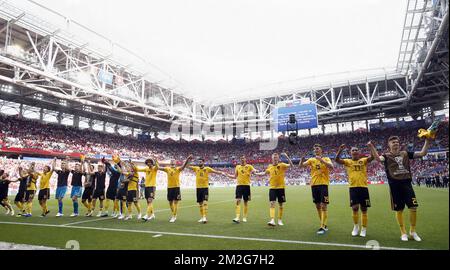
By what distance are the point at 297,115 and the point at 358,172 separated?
25704mm

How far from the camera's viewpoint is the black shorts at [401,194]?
19.1ft

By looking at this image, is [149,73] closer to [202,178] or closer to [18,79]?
[18,79]

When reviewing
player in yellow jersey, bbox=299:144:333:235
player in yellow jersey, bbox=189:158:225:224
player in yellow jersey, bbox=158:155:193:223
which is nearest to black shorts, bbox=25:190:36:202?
player in yellow jersey, bbox=158:155:193:223

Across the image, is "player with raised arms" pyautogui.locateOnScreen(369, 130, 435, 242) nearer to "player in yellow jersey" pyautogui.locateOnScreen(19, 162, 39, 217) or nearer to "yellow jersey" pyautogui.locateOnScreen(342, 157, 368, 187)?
"yellow jersey" pyautogui.locateOnScreen(342, 157, 368, 187)

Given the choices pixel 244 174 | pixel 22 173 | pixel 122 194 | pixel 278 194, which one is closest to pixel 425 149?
pixel 278 194

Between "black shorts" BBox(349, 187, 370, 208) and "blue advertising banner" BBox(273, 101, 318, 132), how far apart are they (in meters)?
25.1

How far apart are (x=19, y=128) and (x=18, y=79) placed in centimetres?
1473

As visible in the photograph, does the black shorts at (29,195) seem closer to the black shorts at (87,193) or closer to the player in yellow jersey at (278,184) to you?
the black shorts at (87,193)

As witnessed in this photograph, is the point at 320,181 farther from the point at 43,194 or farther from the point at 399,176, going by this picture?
the point at 43,194

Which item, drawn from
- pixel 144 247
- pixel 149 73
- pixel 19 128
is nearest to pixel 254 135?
pixel 149 73

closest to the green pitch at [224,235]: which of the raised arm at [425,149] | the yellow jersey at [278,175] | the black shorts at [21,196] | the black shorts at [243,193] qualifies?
the black shorts at [243,193]

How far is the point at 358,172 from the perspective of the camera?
6.71 metres

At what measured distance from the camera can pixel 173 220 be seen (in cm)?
920
